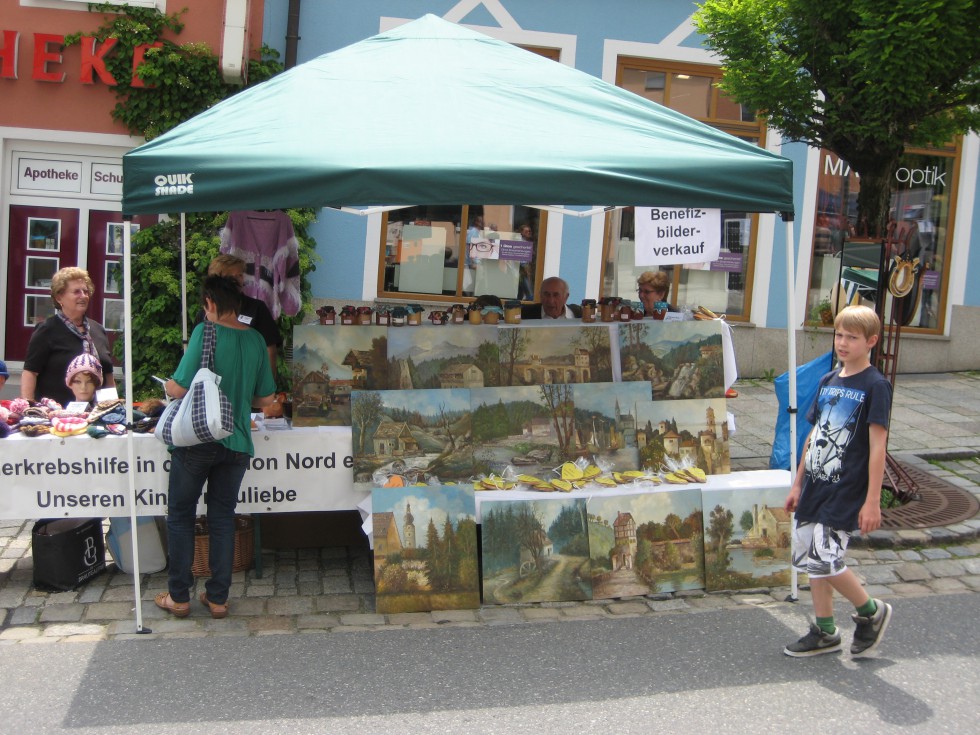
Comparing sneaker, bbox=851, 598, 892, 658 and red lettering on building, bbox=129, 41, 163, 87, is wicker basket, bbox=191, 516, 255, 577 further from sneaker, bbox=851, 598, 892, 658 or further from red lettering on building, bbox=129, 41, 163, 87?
red lettering on building, bbox=129, 41, 163, 87

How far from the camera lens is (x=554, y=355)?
229 inches

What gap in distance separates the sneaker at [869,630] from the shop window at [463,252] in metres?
6.62

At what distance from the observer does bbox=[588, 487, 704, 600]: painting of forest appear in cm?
519

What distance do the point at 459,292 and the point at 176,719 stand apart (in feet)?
23.6

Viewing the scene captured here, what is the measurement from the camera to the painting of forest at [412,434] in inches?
211

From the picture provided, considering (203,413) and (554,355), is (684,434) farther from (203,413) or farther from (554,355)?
(203,413)

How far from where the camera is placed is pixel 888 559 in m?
5.99

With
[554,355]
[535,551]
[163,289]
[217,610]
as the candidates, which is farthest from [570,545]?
[163,289]

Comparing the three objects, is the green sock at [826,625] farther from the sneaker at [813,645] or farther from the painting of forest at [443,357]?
the painting of forest at [443,357]

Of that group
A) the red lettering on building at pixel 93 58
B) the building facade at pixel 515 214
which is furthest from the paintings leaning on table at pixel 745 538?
the red lettering on building at pixel 93 58

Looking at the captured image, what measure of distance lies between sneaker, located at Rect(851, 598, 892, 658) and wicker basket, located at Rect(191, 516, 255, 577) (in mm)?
3167

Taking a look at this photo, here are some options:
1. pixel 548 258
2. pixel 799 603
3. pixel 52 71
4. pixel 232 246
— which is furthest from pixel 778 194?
pixel 52 71

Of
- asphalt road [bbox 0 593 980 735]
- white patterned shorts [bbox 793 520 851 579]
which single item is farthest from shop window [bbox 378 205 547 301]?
white patterned shorts [bbox 793 520 851 579]

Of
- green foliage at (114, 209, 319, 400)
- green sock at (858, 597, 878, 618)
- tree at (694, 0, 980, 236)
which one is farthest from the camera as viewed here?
green foliage at (114, 209, 319, 400)
